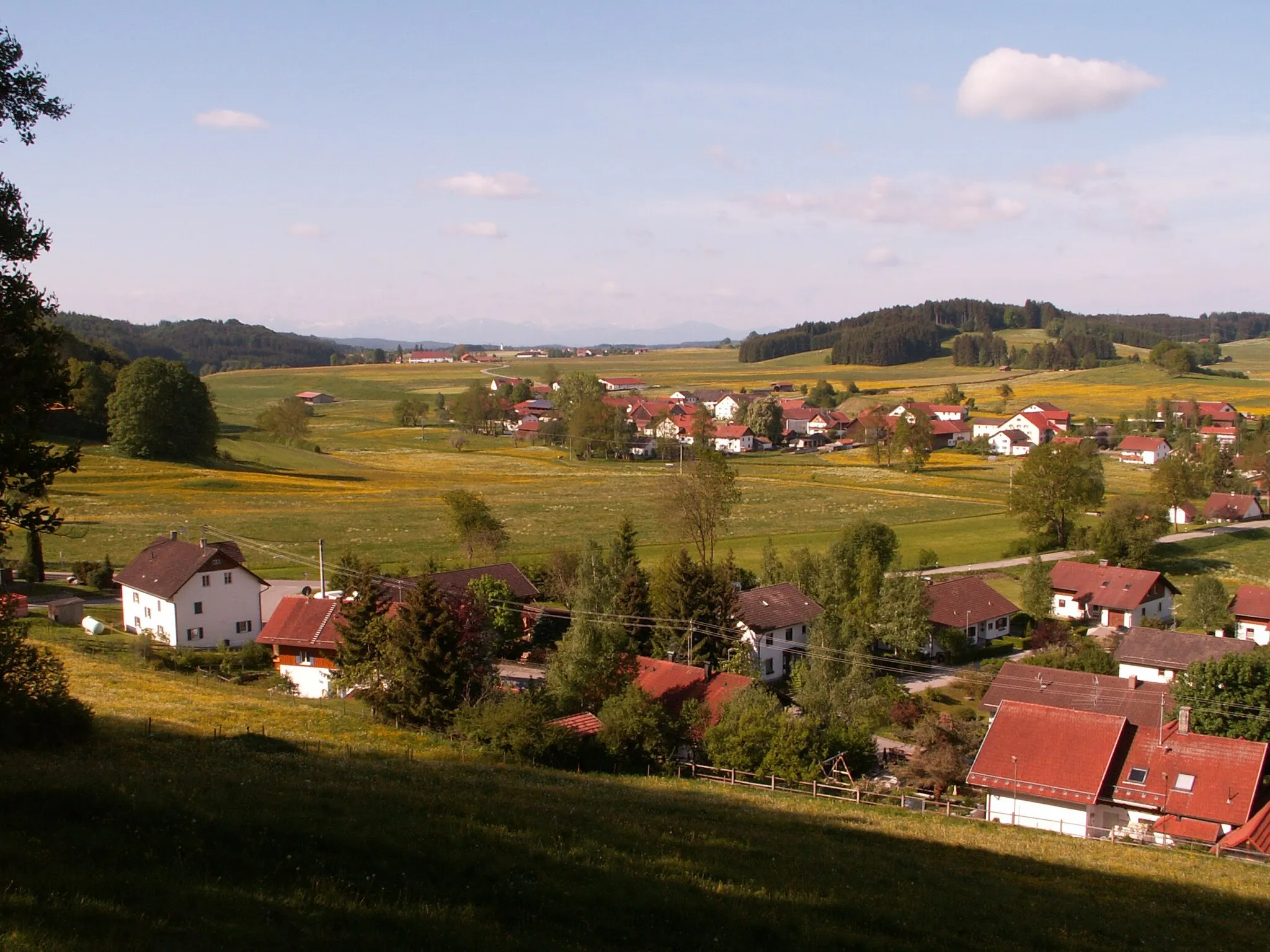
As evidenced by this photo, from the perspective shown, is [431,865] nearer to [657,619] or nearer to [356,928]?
[356,928]

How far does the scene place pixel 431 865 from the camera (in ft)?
32.0

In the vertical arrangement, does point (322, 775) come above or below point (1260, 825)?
above

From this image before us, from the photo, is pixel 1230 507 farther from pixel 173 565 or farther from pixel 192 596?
pixel 173 565

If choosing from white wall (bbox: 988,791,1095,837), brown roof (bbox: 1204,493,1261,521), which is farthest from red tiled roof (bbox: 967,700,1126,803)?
brown roof (bbox: 1204,493,1261,521)

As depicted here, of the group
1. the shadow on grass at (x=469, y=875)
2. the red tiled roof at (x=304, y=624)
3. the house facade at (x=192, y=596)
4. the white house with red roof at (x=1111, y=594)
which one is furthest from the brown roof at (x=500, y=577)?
the white house with red roof at (x=1111, y=594)

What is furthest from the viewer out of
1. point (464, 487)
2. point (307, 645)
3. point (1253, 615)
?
point (464, 487)

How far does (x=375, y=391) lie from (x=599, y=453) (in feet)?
285

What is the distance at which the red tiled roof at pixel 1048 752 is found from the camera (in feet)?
82.2

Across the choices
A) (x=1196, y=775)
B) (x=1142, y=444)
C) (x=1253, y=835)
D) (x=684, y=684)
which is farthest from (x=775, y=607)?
(x=1142, y=444)

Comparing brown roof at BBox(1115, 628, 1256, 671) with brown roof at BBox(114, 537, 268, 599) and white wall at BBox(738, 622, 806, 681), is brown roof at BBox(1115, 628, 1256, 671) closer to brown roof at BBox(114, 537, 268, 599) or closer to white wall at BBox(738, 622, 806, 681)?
white wall at BBox(738, 622, 806, 681)

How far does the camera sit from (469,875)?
9.68 m

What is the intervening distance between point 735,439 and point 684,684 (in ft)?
310

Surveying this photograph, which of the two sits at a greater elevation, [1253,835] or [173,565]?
[173,565]

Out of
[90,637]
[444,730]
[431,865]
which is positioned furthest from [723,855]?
[90,637]
